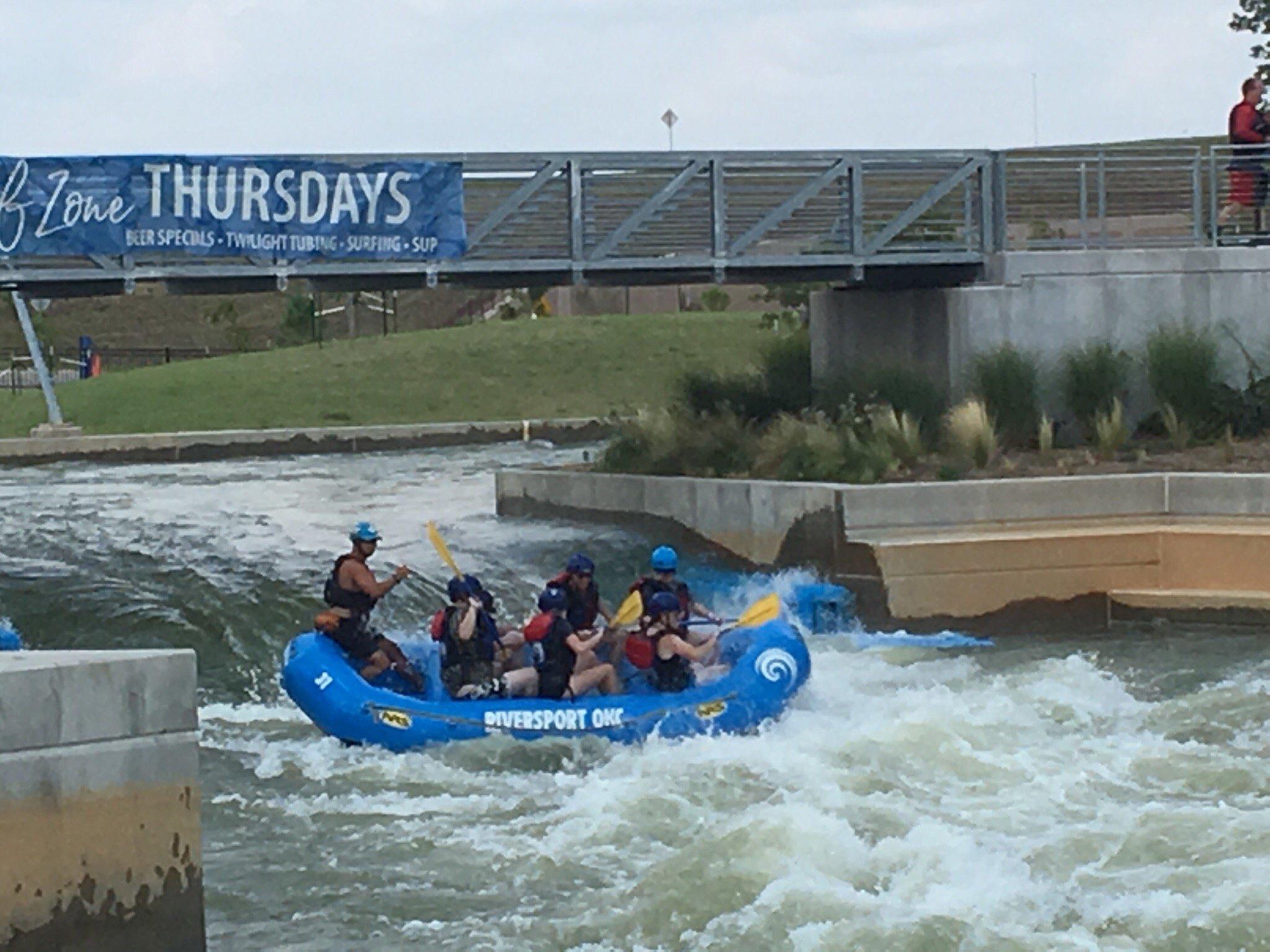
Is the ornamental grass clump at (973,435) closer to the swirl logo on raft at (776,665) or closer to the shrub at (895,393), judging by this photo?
the shrub at (895,393)

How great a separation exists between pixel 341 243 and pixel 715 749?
8800mm

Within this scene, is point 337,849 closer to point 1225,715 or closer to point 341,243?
point 1225,715

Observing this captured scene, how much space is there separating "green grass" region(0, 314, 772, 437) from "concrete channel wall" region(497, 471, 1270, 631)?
18.3 metres

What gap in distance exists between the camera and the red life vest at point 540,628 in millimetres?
14703

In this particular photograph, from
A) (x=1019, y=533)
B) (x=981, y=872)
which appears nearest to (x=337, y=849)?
(x=981, y=872)

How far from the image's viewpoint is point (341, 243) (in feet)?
69.4

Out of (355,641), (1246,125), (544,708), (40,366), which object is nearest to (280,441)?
(40,366)

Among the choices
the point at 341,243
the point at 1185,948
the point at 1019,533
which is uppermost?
the point at 341,243

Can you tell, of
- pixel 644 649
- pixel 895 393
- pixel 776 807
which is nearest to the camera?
Answer: pixel 776 807

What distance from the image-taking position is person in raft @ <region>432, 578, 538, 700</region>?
1467cm

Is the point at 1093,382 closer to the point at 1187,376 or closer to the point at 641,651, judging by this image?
the point at 1187,376

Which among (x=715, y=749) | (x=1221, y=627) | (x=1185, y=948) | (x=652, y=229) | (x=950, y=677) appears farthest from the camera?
(x=652, y=229)

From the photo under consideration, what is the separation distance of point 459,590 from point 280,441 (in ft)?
71.6

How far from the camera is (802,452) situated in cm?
2111
